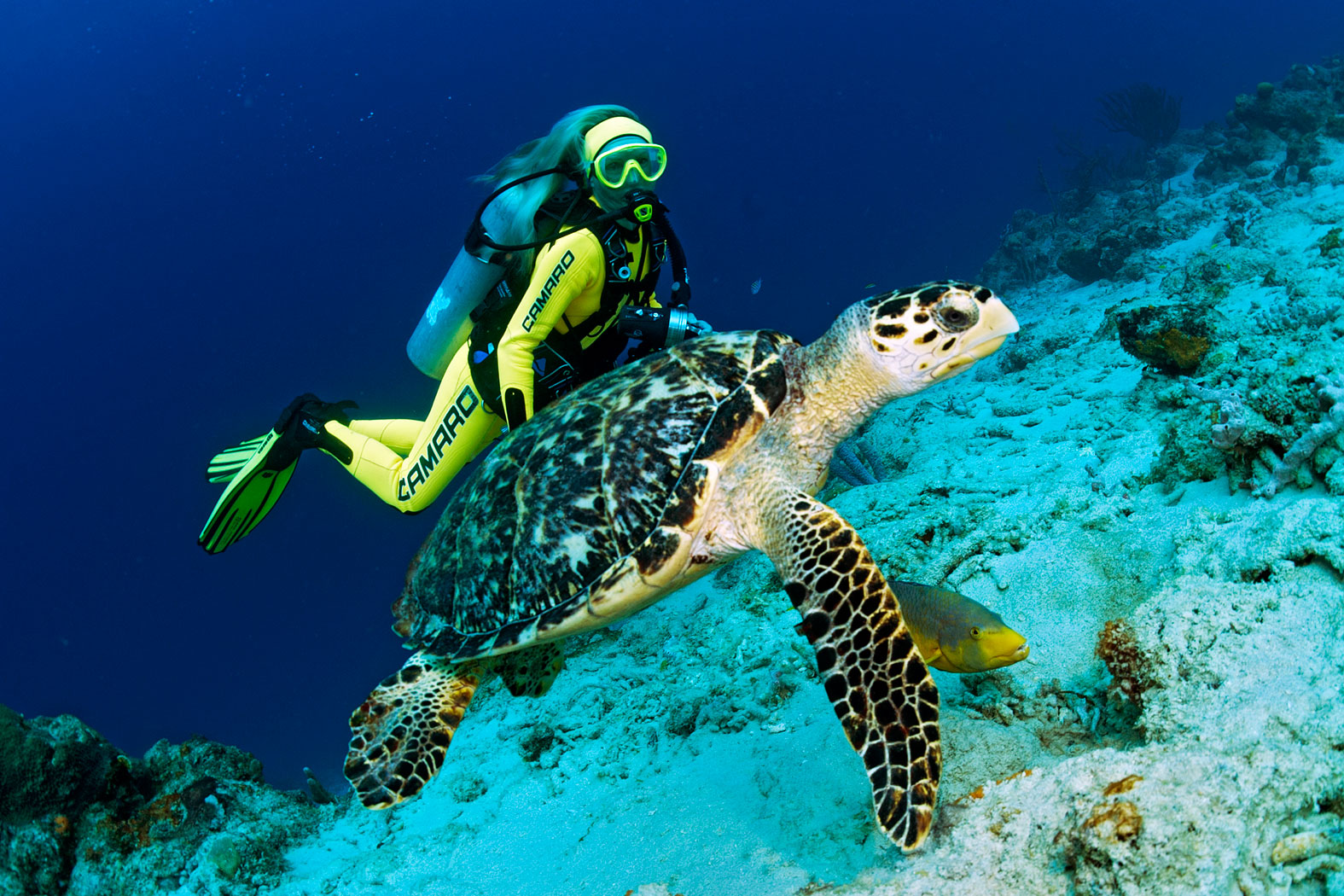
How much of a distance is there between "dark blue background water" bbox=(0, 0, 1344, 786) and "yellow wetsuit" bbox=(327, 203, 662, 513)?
10.3 m

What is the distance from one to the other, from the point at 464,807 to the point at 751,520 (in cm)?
237

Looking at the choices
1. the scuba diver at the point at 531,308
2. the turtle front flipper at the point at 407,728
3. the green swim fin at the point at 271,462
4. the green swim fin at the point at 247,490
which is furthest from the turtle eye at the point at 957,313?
the green swim fin at the point at 247,490

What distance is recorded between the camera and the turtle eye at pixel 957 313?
2.29m

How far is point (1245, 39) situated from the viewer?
187 ft

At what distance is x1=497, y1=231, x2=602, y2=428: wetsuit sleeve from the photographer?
3.34 m

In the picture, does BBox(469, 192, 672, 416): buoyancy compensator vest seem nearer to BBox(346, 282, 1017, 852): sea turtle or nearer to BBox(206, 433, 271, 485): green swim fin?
BBox(346, 282, 1017, 852): sea turtle

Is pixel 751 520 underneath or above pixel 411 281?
underneath

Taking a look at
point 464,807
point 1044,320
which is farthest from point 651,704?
point 1044,320

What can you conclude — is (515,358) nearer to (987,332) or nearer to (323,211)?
(987,332)

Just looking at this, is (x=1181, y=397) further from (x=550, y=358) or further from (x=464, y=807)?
(x=464, y=807)

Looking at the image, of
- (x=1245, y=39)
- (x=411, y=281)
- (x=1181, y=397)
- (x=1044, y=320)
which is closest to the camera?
(x=1181, y=397)

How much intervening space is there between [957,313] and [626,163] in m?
2.16

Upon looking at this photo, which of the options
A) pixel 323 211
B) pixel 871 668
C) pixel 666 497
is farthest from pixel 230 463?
pixel 323 211

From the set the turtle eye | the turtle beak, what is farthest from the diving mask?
the turtle beak
